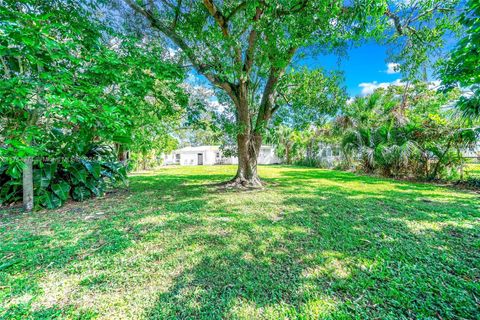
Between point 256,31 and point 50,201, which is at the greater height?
point 256,31

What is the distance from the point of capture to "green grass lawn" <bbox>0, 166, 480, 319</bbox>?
5.27ft

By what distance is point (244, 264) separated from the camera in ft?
7.19

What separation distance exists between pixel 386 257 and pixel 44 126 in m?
6.07

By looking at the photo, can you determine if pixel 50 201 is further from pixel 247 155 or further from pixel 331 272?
pixel 331 272

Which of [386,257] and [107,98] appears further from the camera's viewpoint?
[107,98]

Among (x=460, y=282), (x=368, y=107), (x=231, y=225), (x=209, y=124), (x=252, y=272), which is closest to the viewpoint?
(x=460, y=282)

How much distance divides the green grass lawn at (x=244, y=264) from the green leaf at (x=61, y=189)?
0.62m

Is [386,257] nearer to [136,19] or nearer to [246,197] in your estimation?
[246,197]

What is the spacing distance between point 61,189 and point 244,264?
5005 millimetres

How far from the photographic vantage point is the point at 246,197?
211 inches

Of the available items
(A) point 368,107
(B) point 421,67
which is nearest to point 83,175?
(B) point 421,67

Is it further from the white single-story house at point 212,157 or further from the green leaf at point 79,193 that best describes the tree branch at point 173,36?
the white single-story house at point 212,157

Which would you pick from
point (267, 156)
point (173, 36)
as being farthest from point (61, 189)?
point (267, 156)

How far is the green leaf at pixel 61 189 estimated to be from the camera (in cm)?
458
